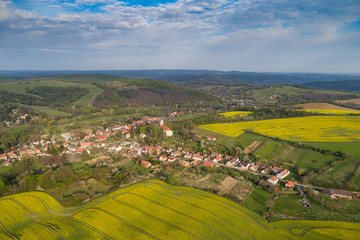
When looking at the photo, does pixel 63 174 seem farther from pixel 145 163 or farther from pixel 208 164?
pixel 208 164

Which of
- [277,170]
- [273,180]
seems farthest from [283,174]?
[273,180]

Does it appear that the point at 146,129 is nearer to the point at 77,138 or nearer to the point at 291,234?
the point at 77,138

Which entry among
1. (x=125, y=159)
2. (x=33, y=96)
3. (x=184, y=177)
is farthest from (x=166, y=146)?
(x=33, y=96)

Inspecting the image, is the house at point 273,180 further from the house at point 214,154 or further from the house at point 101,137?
the house at point 101,137

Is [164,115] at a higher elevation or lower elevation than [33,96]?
lower

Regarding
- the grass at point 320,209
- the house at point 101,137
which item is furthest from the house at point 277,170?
the house at point 101,137
